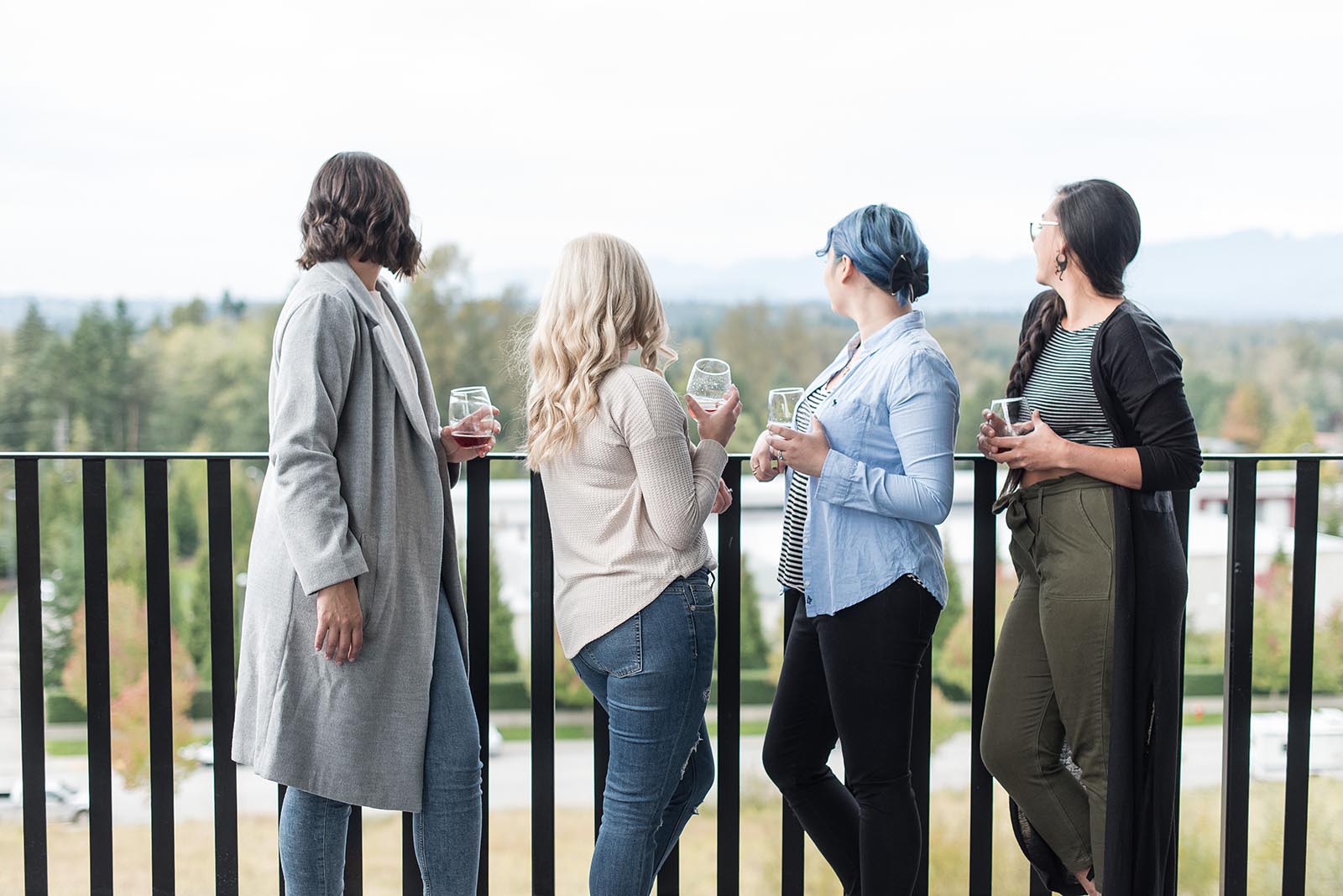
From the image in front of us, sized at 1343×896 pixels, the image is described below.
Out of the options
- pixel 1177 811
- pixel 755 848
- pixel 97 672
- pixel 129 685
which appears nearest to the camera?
pixel 1177 811

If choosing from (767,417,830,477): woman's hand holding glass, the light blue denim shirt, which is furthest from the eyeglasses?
(767,417,830,477): woman's hand holding glass

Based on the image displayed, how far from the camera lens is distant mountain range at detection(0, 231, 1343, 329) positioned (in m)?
41.0

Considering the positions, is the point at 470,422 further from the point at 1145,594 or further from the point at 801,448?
the point at 1145,594

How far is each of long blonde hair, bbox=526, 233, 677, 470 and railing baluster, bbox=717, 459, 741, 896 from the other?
466 mm

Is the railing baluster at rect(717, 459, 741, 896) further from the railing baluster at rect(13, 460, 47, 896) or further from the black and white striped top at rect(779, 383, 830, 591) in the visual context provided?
the railing baluster at rect(13, 460, 47, 896)

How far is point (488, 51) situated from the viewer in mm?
40688

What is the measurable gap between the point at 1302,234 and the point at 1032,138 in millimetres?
12281

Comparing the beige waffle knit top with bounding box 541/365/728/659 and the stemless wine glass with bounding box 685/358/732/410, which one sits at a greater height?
the stemless wine glass with bounding box 685/358/732/410

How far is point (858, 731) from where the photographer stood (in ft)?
5.28

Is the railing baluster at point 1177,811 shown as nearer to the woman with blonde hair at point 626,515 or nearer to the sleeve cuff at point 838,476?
the sleeve cuff at point 838,476

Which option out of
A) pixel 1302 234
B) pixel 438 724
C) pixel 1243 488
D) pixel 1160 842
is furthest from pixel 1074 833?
pixel 1302 234

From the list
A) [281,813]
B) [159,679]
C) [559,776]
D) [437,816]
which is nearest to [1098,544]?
[437,816]

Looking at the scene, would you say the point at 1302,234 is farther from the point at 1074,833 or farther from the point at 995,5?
the point at 1074,833

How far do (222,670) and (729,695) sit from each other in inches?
37.9
